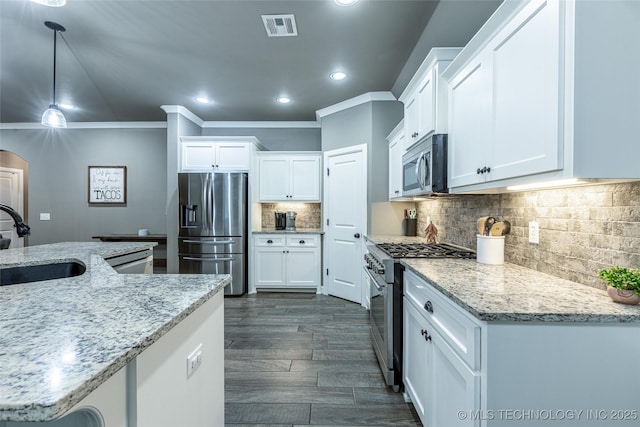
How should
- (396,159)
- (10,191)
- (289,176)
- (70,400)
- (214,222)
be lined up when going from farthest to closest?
1. (10,191)
2. (289,176)
3. (214,222)
4. (396,159)
5. (70,400)

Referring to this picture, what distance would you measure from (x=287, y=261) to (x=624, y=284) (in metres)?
3.75

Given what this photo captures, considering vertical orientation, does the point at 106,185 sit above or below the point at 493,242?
above

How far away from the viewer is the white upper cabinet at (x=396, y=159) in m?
3.16

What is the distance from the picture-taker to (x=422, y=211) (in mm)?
3619

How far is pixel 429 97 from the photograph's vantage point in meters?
2.22

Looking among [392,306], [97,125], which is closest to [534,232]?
[392,306]

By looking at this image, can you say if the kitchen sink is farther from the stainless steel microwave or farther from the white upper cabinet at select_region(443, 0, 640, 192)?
the white upper cabinet at select_region(443, 0, 640, 192)

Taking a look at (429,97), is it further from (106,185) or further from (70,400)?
(106,185)

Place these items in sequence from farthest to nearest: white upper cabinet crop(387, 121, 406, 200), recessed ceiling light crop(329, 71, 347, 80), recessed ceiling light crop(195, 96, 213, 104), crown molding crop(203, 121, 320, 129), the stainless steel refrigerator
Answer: crown molding crop(203, 121, 320, 129), the stainless steel refrigerator, recessed ceiling light crop(195, 96, 213, 104), recessed ceiling light crop(329, 71, 347, 80), white upper cabinet crop(387, 121, 406, 200)

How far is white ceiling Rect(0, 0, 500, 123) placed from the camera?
2.24 m

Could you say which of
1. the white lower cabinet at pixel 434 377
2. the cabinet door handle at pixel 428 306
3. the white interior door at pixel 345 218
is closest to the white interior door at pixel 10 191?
the white interior door at pixel 345 218

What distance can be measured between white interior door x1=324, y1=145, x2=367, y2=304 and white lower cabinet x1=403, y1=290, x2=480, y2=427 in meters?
2.01

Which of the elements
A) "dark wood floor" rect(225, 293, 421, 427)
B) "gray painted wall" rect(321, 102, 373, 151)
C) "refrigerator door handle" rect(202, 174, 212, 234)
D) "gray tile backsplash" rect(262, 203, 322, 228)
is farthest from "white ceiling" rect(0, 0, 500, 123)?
"dark wood floor" rect(225, 293, 421, 427)

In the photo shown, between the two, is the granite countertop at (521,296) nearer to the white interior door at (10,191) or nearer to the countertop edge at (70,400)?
the countertop edge at (70,400)
